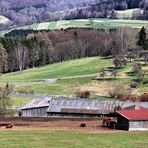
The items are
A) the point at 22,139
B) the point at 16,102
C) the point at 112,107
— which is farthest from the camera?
the point at 16,102

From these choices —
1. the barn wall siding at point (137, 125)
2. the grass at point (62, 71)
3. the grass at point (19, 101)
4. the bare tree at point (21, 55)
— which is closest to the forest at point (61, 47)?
the bare tree at point (21, 55)

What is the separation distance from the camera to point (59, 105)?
67.2 m

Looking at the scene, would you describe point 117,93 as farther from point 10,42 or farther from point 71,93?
point 10,42

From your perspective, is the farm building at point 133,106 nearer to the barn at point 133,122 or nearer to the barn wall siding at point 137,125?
the barn at point 133,122

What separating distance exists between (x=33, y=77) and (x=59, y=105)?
5250 centimetres

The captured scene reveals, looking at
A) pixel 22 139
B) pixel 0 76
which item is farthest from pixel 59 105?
pixel 0 76

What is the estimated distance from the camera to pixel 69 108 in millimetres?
66500

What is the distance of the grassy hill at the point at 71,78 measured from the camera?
96188 mm

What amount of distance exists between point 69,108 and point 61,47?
86259 mm

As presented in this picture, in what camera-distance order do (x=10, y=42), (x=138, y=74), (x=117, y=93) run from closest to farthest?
(x=117, y=93)
(x=138, y=74)
(x=10, y=42)

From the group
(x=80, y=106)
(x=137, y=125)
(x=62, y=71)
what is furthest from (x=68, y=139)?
(x=62, y=71)

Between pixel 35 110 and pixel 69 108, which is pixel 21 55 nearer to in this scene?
pixel 35 110

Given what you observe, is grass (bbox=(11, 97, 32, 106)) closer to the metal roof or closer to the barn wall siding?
the metal roof

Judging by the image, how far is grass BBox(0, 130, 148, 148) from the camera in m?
43.8
